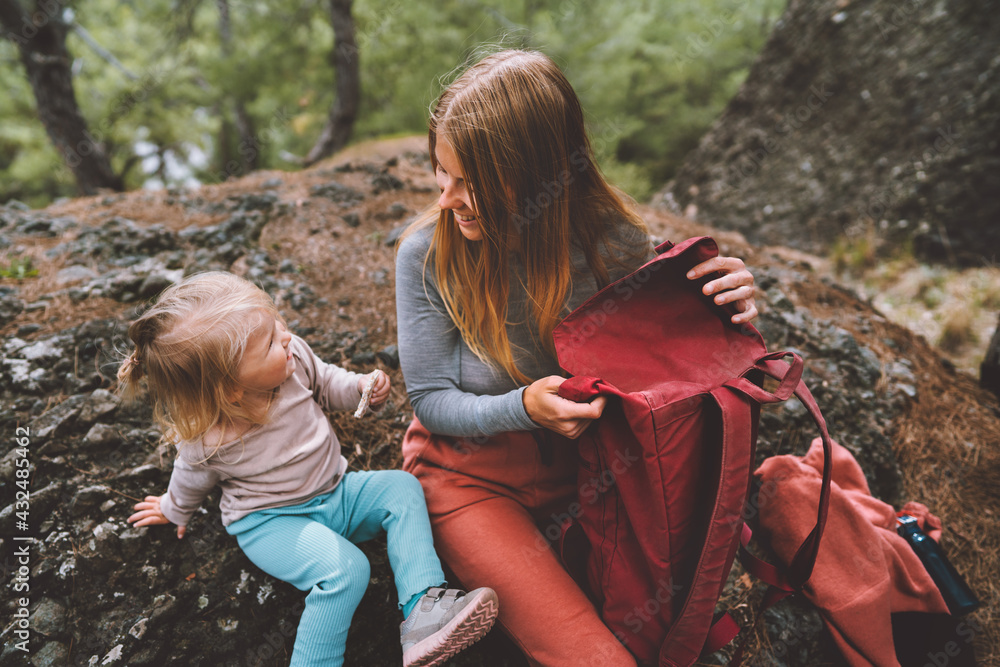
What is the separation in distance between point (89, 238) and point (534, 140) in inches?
144

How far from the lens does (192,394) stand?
156cm

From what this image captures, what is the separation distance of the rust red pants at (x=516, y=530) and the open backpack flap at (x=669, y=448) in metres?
0.11

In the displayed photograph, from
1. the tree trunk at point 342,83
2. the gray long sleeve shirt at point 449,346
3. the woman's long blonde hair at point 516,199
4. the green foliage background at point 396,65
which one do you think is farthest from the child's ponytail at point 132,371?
the tree trunk at point 342,83

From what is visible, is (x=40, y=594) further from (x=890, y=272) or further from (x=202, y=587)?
(x=890, y=272)

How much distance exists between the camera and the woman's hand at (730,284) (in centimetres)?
150

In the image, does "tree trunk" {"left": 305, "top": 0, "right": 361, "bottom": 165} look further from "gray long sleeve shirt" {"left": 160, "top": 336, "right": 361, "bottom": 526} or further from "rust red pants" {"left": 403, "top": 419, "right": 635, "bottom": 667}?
"rust red pants" {"left": 403, "top": 419, "right": 635, "bottom": 667}

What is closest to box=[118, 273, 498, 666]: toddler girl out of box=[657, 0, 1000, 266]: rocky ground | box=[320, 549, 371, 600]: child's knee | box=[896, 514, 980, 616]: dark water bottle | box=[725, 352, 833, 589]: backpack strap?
box=[320, 549, 371, 600]: child's knee

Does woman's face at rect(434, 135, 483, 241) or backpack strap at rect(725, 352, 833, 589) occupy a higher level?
woman's face at rect(434, 135, 483, 241)

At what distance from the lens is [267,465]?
1682 millimetres

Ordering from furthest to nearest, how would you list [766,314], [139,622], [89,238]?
[89,238] → [766,314] → [139,622]

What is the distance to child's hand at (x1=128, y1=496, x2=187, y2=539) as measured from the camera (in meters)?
1.80

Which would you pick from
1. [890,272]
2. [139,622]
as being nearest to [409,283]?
[139,622]

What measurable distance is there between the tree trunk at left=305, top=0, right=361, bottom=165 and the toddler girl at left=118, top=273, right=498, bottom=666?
21.1 ft

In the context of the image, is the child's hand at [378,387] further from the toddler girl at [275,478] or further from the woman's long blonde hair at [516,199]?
the woman's long blonde hair at [516,199]
